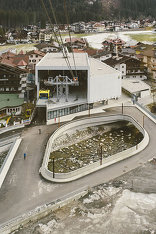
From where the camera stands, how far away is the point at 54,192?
→ 19.6 meters

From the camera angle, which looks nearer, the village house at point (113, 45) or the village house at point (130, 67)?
the village house at point (130, 67)

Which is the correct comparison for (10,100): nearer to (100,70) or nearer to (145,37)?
(100,70)

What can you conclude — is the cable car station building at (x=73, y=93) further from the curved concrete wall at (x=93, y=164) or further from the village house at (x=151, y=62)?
the village house at (x=151, y=62)

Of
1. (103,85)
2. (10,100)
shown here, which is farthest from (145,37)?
(10,100)

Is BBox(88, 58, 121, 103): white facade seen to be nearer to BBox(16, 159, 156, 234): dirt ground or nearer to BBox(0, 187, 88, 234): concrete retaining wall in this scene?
BBox(16, 159, 156, 234): dirt ground

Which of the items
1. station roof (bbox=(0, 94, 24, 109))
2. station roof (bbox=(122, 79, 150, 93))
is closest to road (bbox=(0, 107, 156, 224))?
station roof (bbox=(0, 94, 24, 109))

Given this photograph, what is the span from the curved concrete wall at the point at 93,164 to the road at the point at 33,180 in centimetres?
48

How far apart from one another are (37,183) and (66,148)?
9.42 meters

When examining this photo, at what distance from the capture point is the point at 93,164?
2289cm

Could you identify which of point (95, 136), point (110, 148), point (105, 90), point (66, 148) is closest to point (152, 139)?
point (110, 148)

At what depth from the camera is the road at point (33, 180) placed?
60.2 ft

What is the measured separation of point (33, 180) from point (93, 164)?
210 inches

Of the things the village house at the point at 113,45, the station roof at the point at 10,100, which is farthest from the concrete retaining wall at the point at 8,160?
the village house at the point at 113,45

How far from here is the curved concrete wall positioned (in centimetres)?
2138
